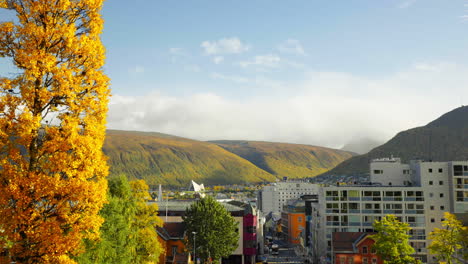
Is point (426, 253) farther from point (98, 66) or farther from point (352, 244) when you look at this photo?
point (98, 66)

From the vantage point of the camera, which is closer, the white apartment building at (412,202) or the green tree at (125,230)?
the green tree at (125,230)

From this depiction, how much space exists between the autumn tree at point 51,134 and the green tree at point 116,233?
13078mm

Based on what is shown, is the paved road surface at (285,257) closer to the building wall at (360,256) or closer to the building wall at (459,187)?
the building wall at (360,256)

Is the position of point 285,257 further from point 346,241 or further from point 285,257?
point 346,241

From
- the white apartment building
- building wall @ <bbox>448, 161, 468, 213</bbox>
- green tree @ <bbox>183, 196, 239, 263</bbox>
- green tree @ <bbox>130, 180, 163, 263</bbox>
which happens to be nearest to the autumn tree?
green tree @ <bbox>130, 180, 163, 263</bbox>

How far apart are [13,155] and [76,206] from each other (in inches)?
150

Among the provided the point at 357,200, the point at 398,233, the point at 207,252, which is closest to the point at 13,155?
the point at 398,233

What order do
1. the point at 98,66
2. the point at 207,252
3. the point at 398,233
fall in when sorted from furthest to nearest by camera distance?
the point at 207,252
the point at 398,233
the point at 98,66

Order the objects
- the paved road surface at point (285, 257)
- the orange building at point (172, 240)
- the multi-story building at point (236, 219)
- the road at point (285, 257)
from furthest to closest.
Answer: the road at point (285, 257)
the paved road surface at point (285, 257)
the multi-story building at point (236, 219)
the orange building at point (172, 240)

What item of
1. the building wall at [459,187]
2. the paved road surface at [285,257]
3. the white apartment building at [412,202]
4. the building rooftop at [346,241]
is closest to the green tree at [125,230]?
the building rooftop at [346,241]

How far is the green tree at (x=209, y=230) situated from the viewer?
292 feet

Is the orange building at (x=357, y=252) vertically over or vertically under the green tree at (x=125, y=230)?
under

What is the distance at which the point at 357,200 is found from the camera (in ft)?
355

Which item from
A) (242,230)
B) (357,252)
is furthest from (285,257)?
(357,252)
